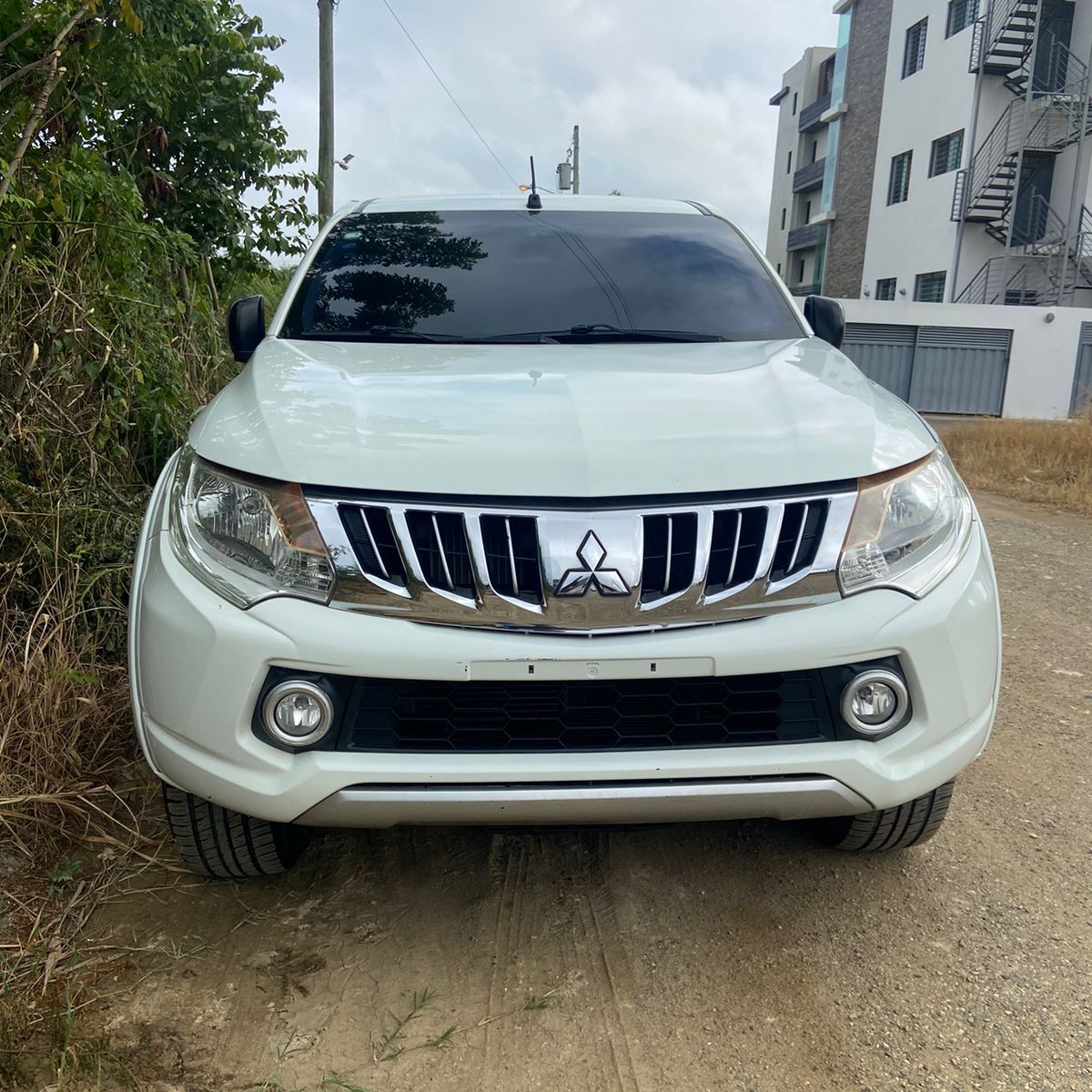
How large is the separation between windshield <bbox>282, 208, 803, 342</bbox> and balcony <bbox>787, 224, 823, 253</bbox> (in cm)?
3464

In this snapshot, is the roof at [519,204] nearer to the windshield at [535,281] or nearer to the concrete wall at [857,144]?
the windshield at [535,281]

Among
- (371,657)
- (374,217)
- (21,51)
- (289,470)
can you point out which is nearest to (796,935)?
(371,657)

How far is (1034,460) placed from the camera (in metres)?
10.3

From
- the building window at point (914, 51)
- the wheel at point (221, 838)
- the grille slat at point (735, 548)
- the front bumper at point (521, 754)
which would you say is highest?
the building window at point (914, 51)

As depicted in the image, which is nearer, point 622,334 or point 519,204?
point 622,334

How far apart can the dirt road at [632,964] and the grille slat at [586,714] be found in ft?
1.02

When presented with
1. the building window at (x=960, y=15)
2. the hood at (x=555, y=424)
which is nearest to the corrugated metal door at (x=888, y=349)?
the building window at (x=960, y=15)

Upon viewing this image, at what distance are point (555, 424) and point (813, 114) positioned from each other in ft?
131

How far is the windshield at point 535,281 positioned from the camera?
2.92 metres

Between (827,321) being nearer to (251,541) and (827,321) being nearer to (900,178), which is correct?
(251,541)

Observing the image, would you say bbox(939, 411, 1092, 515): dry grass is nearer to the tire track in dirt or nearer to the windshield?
the windshield

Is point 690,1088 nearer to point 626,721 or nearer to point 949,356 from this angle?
point 626,721

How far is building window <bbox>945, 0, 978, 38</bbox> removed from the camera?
2423cm

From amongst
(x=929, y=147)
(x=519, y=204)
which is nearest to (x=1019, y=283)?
(x=929, y=147)
